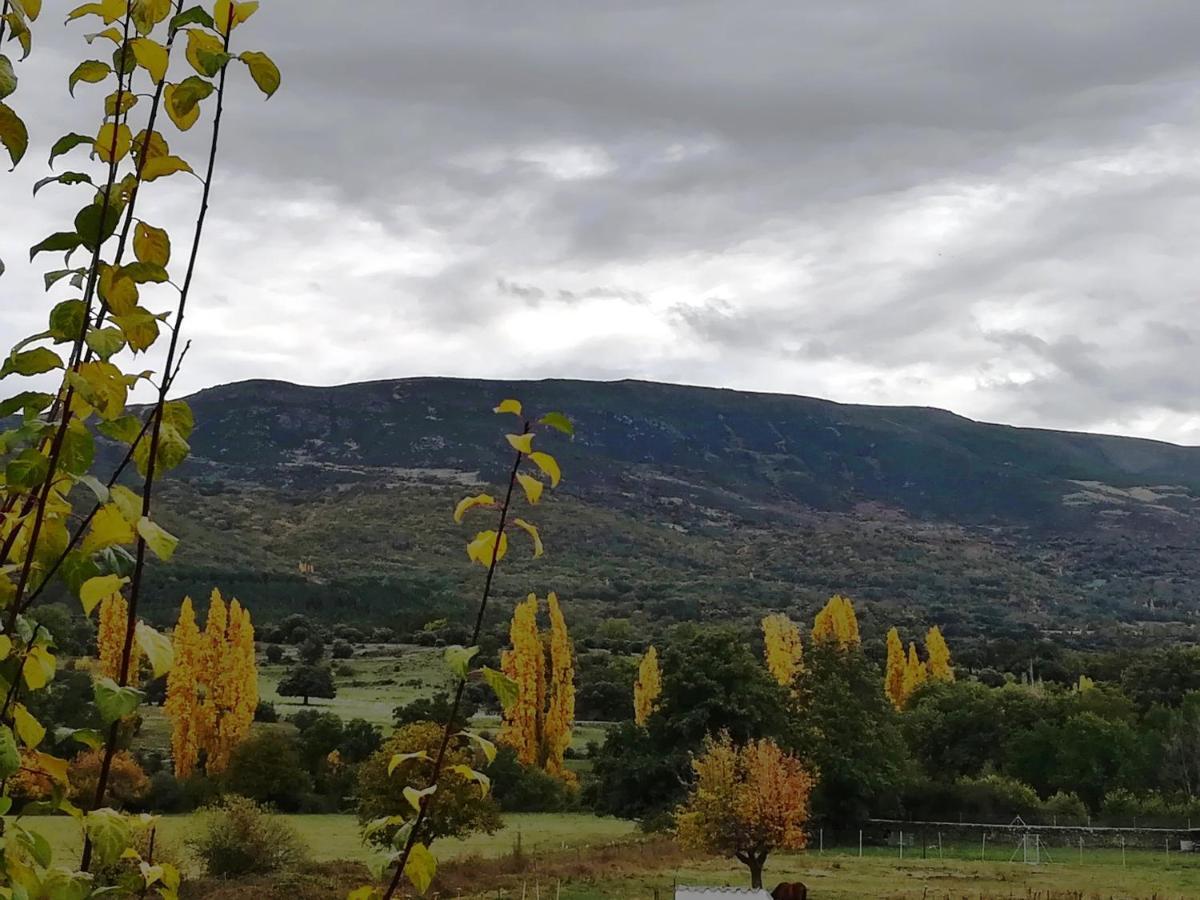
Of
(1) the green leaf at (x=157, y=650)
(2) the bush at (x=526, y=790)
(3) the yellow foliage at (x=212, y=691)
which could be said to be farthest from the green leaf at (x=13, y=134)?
(2) the bush at (x=526, y=790)

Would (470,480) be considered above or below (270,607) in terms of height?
above

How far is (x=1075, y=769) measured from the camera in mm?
41469

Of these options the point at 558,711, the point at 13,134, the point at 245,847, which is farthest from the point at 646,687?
the point at 13,134

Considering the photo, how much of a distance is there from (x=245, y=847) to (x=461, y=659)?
25602 mm

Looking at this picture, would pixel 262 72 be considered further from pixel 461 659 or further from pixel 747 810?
pixel 747 810

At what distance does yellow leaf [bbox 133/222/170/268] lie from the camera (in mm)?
1552

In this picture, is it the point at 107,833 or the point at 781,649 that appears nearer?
the point at 107,833

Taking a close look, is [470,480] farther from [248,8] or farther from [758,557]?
[248,8]

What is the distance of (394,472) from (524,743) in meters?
126

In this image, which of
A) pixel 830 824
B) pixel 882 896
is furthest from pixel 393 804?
pixel 830 824

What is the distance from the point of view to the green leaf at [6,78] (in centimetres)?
147

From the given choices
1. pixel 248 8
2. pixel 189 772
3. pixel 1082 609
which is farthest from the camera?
pixel 1082 609

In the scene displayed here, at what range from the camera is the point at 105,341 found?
1.40 meters

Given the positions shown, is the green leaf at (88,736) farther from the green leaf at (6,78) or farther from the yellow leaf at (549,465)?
the green leaf at (6,78)
